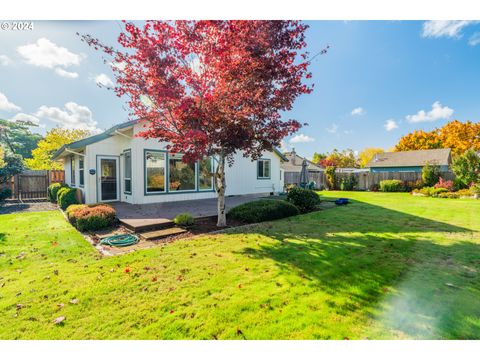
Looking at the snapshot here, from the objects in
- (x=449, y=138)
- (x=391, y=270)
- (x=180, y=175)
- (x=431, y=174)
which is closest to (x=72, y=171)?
(x=180, y=175)

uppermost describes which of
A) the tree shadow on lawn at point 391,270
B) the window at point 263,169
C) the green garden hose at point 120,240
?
the window at point 263,169

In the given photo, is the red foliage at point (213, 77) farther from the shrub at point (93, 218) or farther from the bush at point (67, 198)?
the bush at point (67, 198)

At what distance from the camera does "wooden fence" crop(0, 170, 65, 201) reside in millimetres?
13719

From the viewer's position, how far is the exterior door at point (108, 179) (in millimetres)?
10312

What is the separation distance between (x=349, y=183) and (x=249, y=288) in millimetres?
19977

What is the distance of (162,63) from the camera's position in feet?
17.0

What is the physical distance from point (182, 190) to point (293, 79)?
7.53m

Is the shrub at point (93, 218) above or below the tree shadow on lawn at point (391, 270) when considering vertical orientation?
above

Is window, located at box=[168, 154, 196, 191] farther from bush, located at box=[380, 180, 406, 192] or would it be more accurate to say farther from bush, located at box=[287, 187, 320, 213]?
bush, located at box=[380, 180, 406, 192]

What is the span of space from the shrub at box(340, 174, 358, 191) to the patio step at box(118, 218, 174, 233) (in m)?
18.1

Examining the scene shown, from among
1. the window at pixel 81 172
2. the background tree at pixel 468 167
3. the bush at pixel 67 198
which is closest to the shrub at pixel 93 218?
the bush at pixel 67 198

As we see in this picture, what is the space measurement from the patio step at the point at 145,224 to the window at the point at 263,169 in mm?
9348

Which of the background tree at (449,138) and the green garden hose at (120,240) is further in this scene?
the background tree at (449,138)
